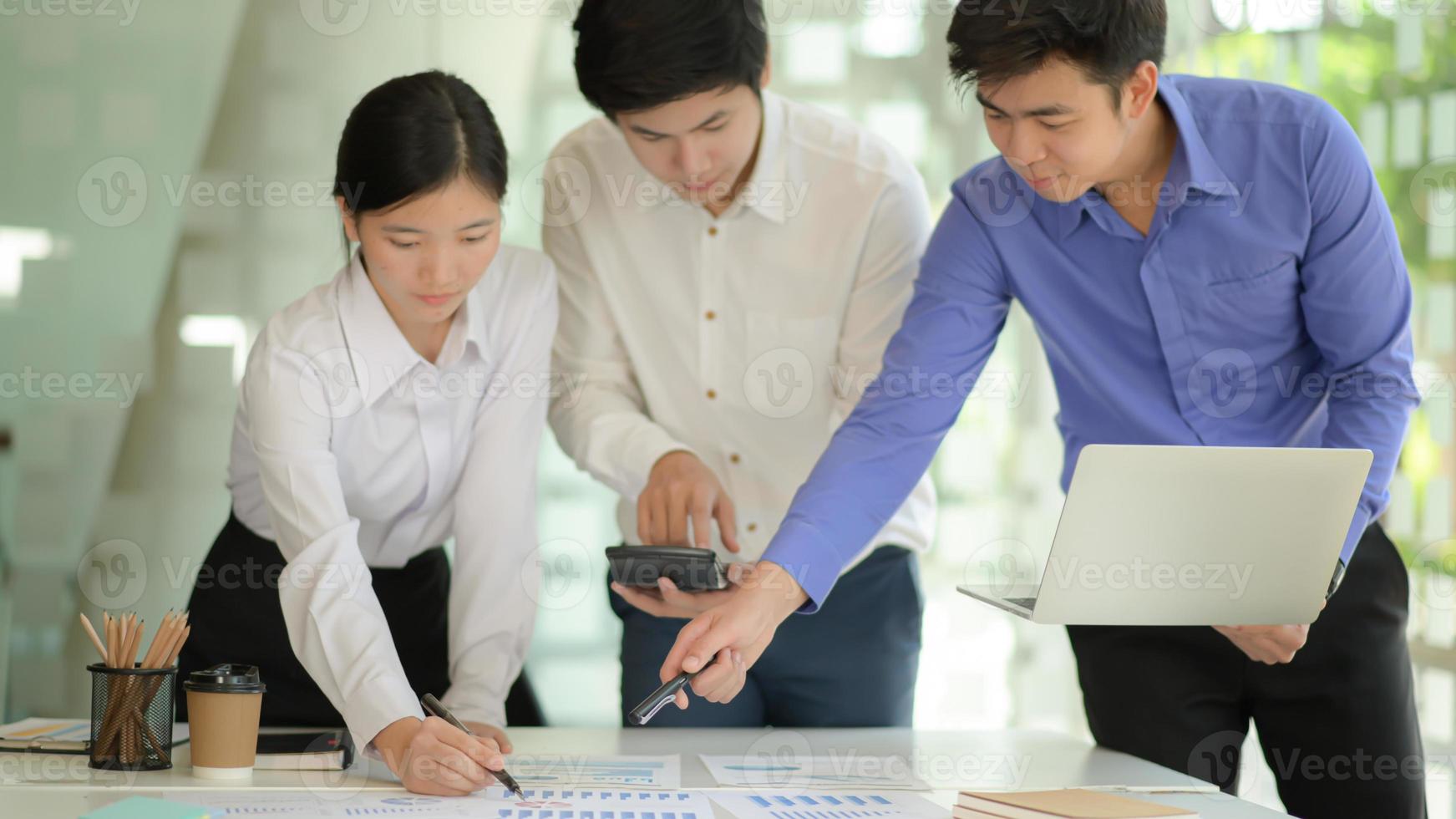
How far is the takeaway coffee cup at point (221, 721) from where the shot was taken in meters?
1.40

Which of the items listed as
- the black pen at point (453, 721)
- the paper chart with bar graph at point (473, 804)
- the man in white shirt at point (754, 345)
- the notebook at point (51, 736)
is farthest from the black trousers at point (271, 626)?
the paper chart with bar graph at point (473, 804)

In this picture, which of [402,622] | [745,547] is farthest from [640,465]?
[402,622]

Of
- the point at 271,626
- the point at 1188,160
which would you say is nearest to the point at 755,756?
the point at 271,626

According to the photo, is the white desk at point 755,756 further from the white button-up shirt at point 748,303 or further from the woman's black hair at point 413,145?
the woman's black hair at point 413,145

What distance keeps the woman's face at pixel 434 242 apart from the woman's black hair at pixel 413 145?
0.02 m

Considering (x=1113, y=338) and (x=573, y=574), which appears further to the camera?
(x=573, y=574)

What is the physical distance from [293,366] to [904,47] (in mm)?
1892

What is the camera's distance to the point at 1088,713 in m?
1.79

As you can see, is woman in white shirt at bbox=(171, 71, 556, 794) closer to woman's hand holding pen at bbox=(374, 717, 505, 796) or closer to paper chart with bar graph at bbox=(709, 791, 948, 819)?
woman's hand holding pen at bbox=(374, 717, 505, 796)

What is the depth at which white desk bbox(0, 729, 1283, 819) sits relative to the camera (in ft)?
4.44

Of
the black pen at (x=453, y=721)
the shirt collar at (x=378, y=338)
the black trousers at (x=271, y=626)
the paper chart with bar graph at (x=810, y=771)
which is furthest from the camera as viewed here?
the black trousers at (x=271, y=626)

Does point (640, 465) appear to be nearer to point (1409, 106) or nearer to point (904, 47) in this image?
point (904, 47)

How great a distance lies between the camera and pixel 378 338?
67.1 inches

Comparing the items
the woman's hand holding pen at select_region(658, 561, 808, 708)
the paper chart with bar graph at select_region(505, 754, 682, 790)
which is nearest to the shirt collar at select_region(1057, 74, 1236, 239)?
the woman's hand holding pen at select_region(658, 561, 808, 708)
